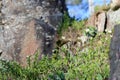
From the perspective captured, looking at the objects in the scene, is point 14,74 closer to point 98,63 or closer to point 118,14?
point 98,63

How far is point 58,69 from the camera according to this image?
4.52 metres

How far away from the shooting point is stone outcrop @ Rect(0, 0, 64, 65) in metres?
5.64

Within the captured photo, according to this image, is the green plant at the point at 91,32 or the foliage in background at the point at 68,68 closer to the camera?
the foliage in background at the point at 68,68

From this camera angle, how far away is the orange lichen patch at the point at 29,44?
5539mm

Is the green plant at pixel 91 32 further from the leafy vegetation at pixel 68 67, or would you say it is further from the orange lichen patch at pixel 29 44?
the orange lichen patch at pixel 29 44

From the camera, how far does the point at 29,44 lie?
222 inches

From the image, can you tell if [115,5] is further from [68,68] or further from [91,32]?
[68,68]

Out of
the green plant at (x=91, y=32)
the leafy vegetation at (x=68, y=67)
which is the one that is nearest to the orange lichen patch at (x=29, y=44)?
the leafy vegetation at (x=68, y=67)

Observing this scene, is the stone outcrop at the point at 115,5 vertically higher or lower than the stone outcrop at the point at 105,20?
higher

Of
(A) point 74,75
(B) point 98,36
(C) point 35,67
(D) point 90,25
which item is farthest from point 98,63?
(D) point 90,25

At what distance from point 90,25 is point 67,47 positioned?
0.57 meters

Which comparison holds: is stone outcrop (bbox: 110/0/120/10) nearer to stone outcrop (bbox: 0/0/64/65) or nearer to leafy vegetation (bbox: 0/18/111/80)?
leafy vegetation (bbox: 0/18/111/80)

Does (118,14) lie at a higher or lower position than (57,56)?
higher

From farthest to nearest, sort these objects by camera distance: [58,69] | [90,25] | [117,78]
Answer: [90,25] → [58,69] → [117,78]
